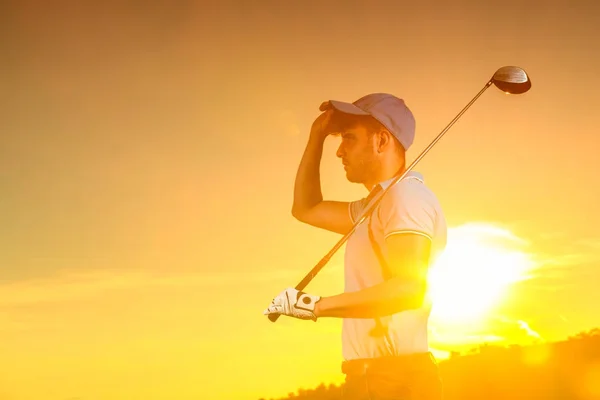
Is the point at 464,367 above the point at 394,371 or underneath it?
above

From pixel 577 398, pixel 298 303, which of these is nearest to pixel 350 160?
pixel 298 303

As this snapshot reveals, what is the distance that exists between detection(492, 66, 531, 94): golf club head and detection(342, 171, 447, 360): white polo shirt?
6.44 ft

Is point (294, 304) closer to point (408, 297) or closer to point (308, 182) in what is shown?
point (408, 297)

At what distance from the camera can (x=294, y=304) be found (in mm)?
5457

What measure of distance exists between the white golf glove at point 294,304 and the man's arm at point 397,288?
0.18 meters

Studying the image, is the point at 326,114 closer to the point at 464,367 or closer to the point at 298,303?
the point at 298,303

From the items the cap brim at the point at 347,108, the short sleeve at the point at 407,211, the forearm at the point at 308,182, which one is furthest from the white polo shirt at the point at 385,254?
→ the forearm at the point at 308,182

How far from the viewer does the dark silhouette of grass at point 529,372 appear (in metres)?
15.2

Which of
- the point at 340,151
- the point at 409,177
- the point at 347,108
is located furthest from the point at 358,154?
the point at 409,177

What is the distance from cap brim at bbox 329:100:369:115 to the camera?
6.13m

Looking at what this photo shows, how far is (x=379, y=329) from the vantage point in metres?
5.40

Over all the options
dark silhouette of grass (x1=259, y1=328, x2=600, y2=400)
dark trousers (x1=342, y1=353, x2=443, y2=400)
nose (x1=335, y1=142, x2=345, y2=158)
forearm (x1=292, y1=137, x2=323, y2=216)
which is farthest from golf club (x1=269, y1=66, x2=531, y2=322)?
dark silhouette of grass (x1=259, y1=328, x2=600, y2=400)

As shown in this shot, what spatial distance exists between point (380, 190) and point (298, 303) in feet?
3.70

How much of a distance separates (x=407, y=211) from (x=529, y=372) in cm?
1237
